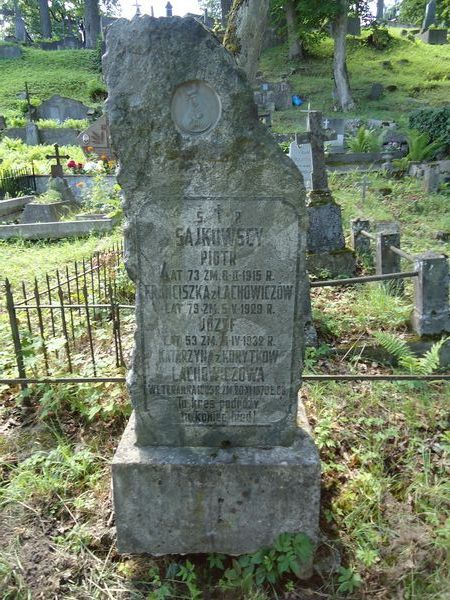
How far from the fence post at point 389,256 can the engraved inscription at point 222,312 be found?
3.63 meters

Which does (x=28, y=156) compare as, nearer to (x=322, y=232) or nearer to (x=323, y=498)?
(x=322, y=232)

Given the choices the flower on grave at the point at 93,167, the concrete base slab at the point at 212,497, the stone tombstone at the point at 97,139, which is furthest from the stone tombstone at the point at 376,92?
the concrete base slab at the point at 212,497

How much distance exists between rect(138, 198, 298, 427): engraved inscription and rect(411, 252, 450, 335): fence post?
2633mm

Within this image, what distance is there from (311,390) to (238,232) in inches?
75.2

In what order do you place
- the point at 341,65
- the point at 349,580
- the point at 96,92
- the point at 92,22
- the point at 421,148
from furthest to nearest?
the point at 92,22, the point at 96,92, the point at 341,65, the point at 421,148, the point at 349,580

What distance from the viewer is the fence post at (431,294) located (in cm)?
448

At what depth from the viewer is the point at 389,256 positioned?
5688mm

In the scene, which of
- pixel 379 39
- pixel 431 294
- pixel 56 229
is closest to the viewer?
pixel 431 294

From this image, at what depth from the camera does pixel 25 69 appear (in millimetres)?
35031

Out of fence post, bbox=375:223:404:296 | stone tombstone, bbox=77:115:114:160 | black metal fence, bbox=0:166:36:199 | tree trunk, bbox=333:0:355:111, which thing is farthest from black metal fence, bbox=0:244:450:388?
tree trunk, bbox=333:0:355:111

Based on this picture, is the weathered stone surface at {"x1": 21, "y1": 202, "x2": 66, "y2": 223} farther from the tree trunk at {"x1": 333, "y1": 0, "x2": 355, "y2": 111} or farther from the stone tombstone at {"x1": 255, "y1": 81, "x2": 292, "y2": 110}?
the tree trunk at {"x1": 333, "y1": 0, "x2": 355, "y2": 111}

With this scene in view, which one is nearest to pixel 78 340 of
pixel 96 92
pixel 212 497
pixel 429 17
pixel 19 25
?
pixel 212 497

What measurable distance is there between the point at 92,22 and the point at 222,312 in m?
46.7

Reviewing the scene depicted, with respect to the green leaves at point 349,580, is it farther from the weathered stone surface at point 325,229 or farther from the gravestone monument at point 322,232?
the weathered stone surface at point 325,229
